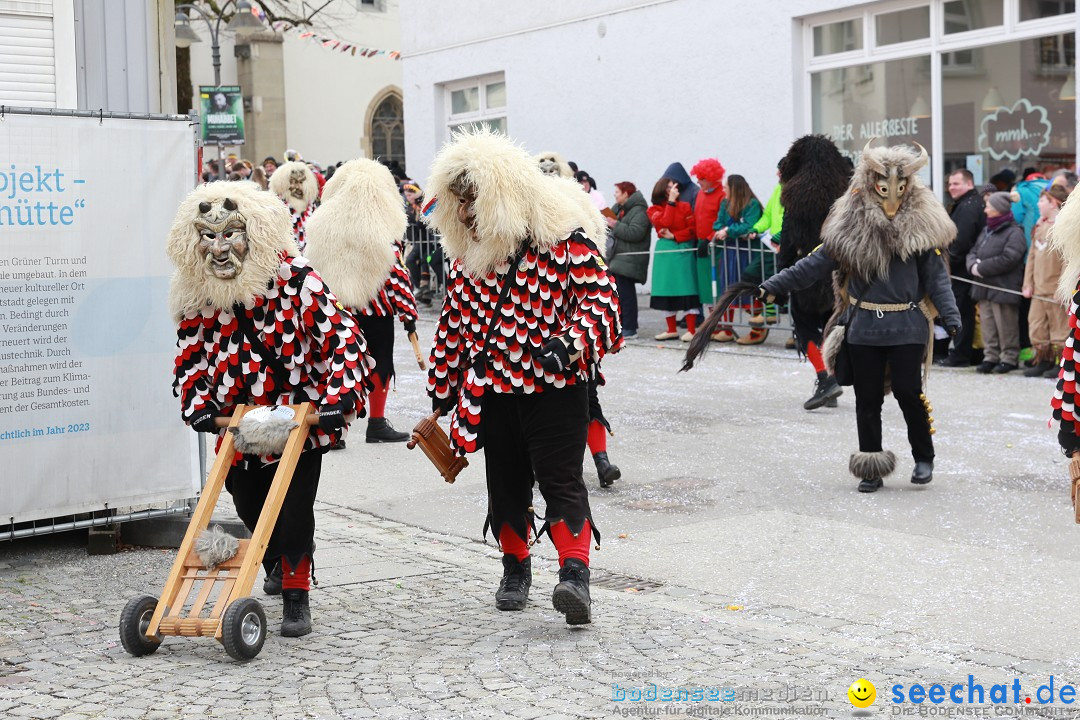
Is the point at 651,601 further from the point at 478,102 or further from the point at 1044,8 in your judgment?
the point at 478,102

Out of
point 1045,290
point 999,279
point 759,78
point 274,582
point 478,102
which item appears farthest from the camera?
point 478,102

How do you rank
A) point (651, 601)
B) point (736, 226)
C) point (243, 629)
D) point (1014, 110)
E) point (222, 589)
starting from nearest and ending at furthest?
point (243, 629)
point (222, 589)
point (651, 601)
point (736, 226)
point (1014, 110)

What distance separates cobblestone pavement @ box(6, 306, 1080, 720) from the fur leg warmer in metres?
0.16

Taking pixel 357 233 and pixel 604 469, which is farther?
pixel 357 233

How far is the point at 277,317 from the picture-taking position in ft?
18.8

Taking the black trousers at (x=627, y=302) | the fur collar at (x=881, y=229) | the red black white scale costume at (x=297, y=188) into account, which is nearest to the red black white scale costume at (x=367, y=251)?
the red black white scale costume at (x=297, y=188)

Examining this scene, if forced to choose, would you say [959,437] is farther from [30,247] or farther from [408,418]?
[30,247]

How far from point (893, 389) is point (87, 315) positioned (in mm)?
4584

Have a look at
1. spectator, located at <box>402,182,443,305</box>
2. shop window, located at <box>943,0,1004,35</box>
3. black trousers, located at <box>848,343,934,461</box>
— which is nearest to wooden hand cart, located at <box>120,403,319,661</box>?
black trousers, located at <box>848,343,934,461</box>

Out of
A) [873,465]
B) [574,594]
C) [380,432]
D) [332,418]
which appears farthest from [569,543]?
[380,432]

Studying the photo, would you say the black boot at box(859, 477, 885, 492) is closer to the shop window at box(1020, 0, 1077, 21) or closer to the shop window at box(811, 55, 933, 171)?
the shop window at box(1020, 0, 1077, 21)

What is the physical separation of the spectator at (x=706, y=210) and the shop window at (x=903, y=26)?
3.15 metres

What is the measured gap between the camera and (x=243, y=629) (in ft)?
17.7

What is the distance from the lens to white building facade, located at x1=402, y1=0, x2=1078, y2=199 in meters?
15.9
